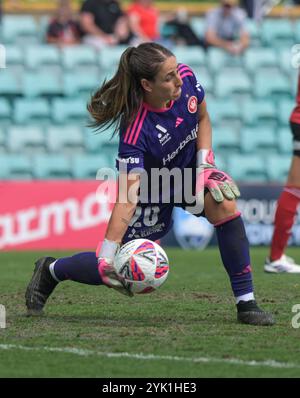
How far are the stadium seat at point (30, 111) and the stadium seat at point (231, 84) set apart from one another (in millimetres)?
2651

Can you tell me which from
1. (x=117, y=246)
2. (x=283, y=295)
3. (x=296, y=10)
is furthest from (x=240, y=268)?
(x=296, y=10)

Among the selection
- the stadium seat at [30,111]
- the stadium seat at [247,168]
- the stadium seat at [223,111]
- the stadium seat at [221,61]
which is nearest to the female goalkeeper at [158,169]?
the stadium seat at [247,168]


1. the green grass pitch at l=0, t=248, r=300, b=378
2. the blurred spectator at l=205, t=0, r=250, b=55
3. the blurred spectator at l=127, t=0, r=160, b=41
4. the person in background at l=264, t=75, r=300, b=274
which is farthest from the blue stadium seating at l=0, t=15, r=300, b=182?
the green grass pitch at l=0, t=248, r=300, b=378

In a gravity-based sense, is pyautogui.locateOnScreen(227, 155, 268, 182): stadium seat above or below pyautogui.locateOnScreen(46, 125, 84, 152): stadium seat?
below

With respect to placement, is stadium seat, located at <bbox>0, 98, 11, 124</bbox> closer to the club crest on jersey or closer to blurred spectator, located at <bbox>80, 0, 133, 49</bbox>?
blurred spectator, located at <bbox>80, 0, 133, 49</bbox>

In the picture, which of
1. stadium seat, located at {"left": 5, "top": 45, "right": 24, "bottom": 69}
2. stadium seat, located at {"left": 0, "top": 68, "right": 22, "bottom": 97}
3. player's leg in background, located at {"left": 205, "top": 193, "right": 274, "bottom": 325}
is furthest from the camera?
stadium seat, located at {"left": 5, "top": 45, "right": 24, "bottom": 69}

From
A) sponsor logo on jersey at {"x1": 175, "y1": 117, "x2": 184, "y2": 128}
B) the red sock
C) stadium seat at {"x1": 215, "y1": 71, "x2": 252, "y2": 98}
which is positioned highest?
sponsor logo on jersey at {"x1": 175, "y1": 117, "x2": 184, "y2": 128}

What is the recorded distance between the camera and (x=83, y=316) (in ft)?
20.5

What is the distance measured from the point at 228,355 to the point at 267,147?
1009 centimetres

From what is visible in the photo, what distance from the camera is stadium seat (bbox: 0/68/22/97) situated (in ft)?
47.0

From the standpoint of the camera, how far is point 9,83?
1438 cm

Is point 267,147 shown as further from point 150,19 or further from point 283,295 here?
point 283,295

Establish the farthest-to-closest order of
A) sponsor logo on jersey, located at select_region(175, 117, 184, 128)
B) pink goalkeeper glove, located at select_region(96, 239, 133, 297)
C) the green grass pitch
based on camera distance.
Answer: sponsor logo on jersey, located at select_region(175, 117, 184, 128)
pink goalkeeper glove, located at select_region(96, 239, 133, 297)
the green grass pitch

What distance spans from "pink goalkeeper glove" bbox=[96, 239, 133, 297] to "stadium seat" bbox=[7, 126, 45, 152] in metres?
8.26
